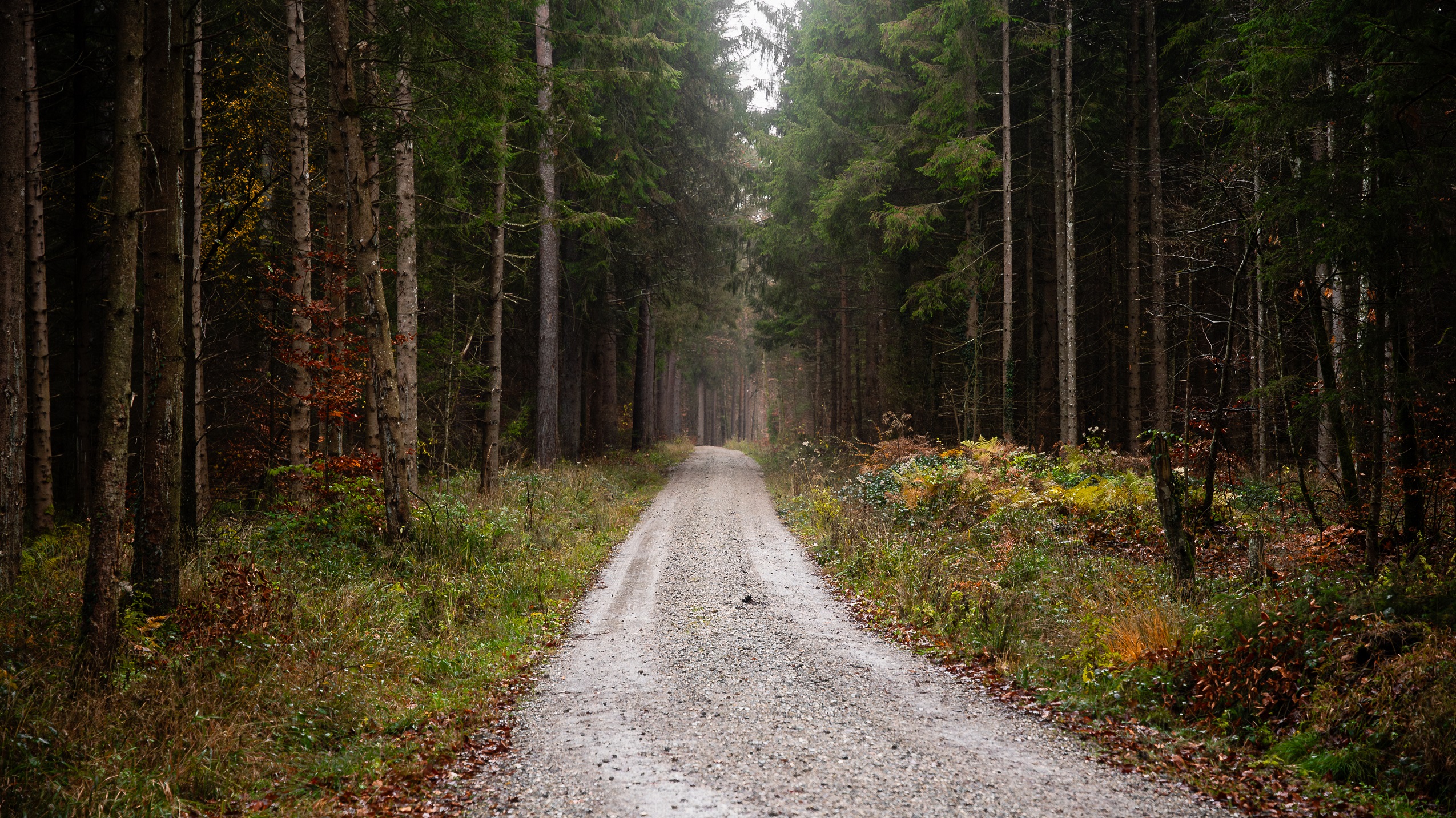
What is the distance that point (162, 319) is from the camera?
18.7 ft

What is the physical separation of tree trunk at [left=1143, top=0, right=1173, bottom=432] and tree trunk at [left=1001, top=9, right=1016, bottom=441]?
9.77 ft

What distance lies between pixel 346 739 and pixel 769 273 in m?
23.1

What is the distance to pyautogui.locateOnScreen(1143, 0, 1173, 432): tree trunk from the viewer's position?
1612 cm

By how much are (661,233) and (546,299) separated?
222 inches

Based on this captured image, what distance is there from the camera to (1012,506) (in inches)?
438

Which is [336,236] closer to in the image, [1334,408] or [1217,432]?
[1217,432]

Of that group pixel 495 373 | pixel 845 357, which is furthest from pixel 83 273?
pixel 845 357

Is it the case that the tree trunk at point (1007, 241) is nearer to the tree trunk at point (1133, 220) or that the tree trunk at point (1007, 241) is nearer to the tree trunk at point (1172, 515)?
the tree trunk at point (1133, 220)

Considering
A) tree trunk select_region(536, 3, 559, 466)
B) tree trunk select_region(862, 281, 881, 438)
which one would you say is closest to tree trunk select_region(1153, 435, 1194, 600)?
tree trunk select_region(536, 3, 559, 466)

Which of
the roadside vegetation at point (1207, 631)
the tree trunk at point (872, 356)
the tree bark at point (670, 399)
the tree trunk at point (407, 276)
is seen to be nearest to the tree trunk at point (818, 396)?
the tree bark at point (670, 399)

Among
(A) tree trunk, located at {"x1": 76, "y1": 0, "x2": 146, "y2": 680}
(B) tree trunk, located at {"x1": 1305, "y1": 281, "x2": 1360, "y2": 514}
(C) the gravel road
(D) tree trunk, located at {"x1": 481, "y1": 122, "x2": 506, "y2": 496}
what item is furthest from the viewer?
(D) tree trunk, located at {"x1": 481, "y1": 122, "x2": 506, "y2": 496}

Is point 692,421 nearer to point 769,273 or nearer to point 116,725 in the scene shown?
point 769,273

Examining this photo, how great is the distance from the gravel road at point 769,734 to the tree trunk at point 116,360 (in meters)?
3.03

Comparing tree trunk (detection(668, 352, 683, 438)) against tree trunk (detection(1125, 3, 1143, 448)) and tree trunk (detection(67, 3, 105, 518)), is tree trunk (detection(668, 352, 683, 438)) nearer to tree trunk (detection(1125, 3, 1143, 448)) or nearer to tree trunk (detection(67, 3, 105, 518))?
tree trunk (detection(1125, 3, 1143, 448))
